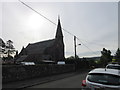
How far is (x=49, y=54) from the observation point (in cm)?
6788

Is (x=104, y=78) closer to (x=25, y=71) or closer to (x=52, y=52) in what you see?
(x=25, y=71)

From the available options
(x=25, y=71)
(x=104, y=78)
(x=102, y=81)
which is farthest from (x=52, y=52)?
(x=102, y=81)

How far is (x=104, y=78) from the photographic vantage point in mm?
5008

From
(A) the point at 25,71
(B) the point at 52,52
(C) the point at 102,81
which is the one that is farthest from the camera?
(B) the point at 52,52

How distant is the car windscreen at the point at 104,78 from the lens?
15.6 ft

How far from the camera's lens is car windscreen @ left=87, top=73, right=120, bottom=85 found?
4.75 m

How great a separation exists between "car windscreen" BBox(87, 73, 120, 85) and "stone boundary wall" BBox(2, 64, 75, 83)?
33.5 ft

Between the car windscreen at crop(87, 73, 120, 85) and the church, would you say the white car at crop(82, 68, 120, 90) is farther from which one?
the church

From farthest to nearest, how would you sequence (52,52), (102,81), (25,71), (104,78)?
1. (52,52)
2. (25,71)
3. (104,78)
4. (102,81)

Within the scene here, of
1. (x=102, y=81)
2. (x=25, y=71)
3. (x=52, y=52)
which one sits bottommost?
(x=25, y=71)

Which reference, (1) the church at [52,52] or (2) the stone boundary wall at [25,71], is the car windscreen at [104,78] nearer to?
(2) the stone boundary wall at [25,71]

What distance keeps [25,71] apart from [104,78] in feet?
42.0

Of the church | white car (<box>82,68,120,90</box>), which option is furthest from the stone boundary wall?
the church

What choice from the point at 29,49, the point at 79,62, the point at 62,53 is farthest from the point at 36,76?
the point at 29,49
